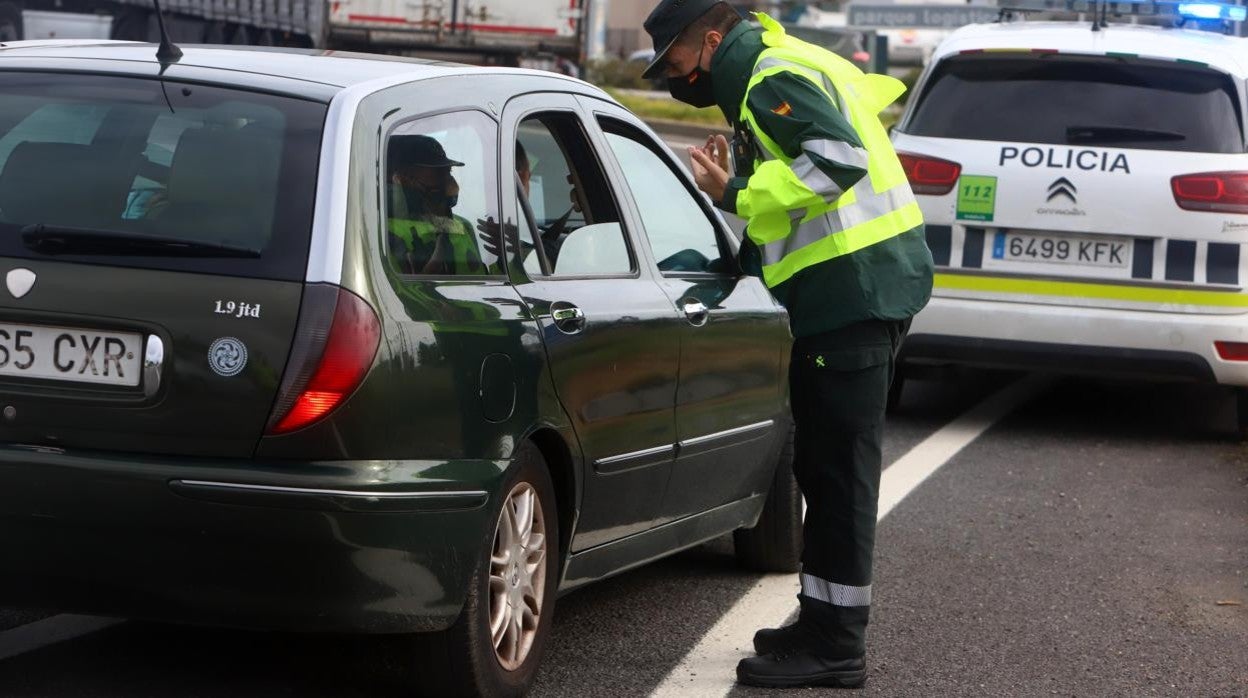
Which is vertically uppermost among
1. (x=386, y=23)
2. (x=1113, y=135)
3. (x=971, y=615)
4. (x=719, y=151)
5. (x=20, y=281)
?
(x=719, y=151)

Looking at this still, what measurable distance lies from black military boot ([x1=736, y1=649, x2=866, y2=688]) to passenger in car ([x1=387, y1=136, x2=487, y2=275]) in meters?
1.27

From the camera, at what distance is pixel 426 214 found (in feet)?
14.8

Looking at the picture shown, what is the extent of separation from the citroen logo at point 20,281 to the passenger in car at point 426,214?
726 mm

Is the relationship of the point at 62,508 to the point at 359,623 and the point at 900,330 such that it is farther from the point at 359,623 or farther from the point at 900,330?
the point at 900,330

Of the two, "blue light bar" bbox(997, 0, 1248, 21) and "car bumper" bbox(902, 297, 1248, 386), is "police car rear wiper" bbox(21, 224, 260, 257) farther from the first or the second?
"blue light bar" bbox(997, 0, 1248, 21)

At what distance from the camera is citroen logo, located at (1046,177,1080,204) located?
9133mm

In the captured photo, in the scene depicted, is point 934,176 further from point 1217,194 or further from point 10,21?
point 10,21

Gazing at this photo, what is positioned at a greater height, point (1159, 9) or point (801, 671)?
point (1159, 9)

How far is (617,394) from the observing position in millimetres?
5055

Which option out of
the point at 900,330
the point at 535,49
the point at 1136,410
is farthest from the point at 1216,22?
the point at 535,49

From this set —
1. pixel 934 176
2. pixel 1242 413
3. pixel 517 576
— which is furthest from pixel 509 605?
pixel 1242 413

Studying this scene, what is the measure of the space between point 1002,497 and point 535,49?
23.2 meters

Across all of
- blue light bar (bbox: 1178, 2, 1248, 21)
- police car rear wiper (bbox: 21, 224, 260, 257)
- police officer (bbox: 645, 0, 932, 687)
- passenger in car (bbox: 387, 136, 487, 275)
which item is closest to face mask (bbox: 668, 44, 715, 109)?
police officer (bbox: 645, 0, 932, 687)

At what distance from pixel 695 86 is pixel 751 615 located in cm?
156
